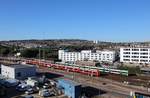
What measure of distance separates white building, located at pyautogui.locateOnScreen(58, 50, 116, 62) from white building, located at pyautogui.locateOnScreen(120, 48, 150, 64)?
3144 millimetres

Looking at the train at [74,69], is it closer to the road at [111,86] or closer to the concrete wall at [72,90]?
the road at [111,86]

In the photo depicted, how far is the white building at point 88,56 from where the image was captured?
53875 millimetres

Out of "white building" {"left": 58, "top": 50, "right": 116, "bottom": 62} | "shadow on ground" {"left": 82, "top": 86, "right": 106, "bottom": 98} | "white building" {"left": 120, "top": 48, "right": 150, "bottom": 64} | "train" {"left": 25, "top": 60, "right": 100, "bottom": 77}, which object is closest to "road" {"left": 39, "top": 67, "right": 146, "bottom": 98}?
"shadow on ground" {"left": 82, "top": 86, "right": 106, "bottom": 98}

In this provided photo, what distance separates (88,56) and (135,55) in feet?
38.2

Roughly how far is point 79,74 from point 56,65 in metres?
7.26

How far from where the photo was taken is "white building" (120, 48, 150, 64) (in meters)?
48.3

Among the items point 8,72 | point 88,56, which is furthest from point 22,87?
point 88,56

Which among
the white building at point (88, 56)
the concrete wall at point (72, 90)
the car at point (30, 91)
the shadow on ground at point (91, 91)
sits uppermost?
the white building at point (88, 56)

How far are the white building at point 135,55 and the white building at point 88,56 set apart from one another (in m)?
3.14

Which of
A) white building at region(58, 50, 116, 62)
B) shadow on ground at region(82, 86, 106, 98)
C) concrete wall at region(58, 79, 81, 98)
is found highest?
white building at region(58, 50, 116, 62)

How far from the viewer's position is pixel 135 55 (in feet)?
163

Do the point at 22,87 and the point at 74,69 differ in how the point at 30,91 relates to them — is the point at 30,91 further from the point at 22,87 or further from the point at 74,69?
the point at 74,69

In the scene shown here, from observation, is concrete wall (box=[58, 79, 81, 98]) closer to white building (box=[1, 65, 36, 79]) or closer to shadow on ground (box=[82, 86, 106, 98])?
shadow on ground (box=[82, 86, 106, 98])

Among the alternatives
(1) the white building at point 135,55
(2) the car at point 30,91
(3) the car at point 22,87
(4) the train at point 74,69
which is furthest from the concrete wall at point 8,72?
(1) the white building at point 135,55
